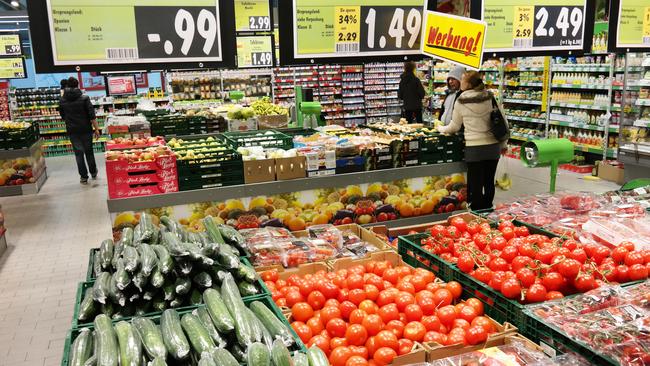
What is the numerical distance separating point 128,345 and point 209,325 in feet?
0.97

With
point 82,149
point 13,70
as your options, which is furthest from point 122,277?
point 13,70

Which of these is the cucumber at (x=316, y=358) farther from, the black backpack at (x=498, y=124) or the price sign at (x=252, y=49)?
the price sign at (x=252, y=49)

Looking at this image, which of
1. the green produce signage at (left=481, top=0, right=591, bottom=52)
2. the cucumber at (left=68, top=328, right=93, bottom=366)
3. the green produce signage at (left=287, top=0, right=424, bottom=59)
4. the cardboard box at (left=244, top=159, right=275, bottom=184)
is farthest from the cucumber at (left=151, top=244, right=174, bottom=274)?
the green produce signage at (left=481, top=0, right=591, bottom=52)

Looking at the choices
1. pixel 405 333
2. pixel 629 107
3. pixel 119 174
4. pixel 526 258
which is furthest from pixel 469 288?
pixel 629 107

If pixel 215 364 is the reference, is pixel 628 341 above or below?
below

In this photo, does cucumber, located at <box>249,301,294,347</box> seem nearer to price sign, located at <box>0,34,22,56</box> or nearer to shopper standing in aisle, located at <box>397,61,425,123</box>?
shopper standing in aisle, located at <box>397,61,425,123</box>

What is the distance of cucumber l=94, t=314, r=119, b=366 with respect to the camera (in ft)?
5.82

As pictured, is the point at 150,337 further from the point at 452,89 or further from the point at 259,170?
the point at 452,89

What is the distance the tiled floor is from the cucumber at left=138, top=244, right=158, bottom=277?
73.7 inches

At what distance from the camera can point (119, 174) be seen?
4.21 metres

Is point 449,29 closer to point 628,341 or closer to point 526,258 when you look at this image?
point 526,258

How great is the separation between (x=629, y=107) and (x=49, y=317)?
8.29 metres

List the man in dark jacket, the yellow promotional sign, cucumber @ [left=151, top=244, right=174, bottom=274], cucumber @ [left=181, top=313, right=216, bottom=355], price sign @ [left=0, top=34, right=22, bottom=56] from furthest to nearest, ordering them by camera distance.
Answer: price sign @ [left=0, top=34, right=22, bottom=56] → the man in dark jacket → the yellow promotional sign → cucumber @ [left=151, top=244, right=174, bottom=274] → cucumber @ [left=181, top=313, right=216, bottom=355]

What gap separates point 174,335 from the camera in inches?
75.9
